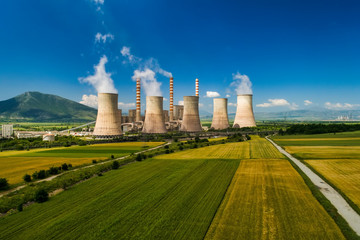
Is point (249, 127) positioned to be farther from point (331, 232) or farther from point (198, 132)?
point (331, 232)

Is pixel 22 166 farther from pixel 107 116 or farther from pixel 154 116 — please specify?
pixel 154 116

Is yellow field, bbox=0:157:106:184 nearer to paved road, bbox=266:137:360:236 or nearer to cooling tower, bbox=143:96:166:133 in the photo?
paved road, bbox=266:137:360:236

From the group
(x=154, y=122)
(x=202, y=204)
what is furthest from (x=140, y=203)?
(x=154, y=122)

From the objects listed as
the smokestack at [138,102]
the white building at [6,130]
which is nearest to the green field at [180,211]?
the smokestack at [138,102]

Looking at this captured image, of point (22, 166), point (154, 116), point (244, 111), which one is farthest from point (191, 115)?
point (22, 166)

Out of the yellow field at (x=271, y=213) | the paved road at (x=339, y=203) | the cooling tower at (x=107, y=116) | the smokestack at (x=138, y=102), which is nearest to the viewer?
the yellow field at (x=271, y=213)

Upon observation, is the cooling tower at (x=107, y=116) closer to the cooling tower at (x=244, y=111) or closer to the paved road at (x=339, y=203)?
the cooling tower at (x=244, y=111)
